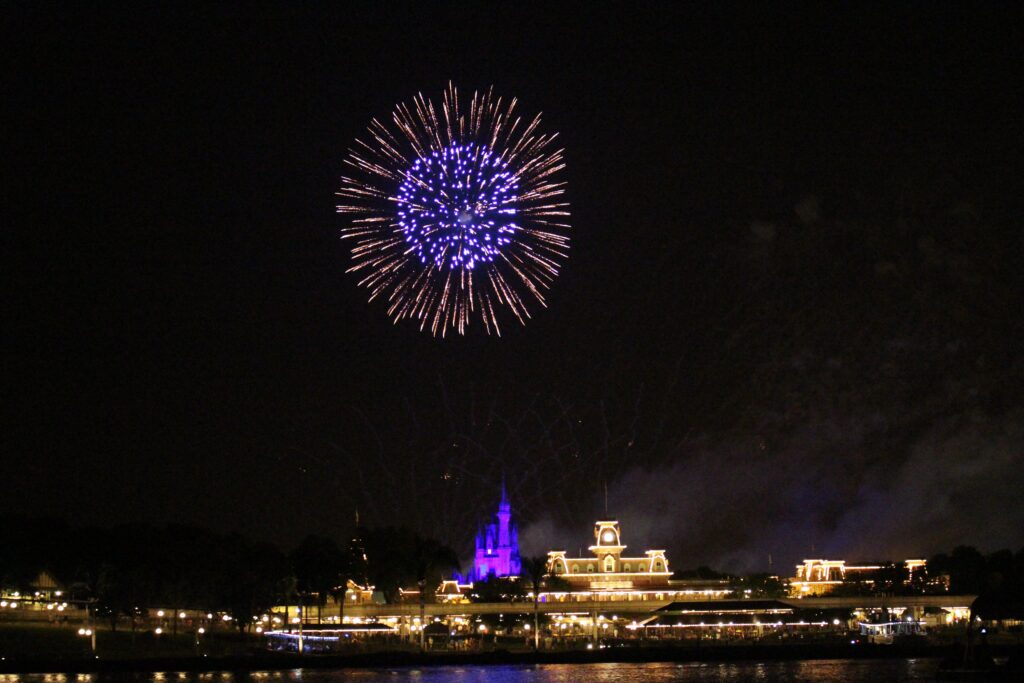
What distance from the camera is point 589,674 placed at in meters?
82.2

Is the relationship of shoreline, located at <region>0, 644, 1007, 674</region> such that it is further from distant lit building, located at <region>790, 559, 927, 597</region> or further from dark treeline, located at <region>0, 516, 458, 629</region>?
distant lit building, located at <region>790, 559, 927, 597</region>

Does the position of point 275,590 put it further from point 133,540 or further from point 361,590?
point 361,590

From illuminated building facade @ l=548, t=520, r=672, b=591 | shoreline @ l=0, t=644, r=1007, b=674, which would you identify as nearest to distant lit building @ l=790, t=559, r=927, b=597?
illuminated building facade @ l=548, t=520, r=672, b=591

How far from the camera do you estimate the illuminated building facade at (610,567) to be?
177750 mm

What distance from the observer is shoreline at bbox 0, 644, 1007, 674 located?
9269 centimetres

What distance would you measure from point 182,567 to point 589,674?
163 feet

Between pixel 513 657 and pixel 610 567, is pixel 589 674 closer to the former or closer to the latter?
pixel 513 657

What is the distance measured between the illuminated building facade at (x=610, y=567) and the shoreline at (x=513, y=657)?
249 feet

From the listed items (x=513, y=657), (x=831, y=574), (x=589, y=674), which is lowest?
(x=589, y=674)

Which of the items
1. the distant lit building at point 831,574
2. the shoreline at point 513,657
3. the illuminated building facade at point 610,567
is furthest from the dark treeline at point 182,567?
the distant lit building at point 831,574

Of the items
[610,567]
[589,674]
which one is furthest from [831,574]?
[589,674]

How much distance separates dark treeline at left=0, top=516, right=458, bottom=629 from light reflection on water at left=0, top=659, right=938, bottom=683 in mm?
27646

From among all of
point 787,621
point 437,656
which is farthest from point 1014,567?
point 437,656

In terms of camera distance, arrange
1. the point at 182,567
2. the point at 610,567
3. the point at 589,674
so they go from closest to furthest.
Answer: the point at 589,674 → the point at 182,567 → the point at 610,567
